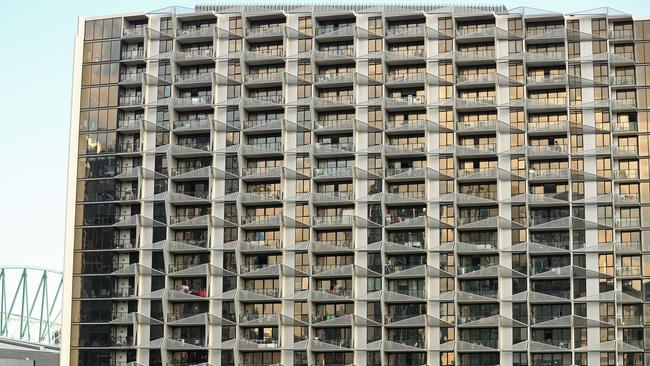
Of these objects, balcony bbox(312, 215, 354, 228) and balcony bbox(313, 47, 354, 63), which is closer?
balcony bbox(312, 215, 354, 228)

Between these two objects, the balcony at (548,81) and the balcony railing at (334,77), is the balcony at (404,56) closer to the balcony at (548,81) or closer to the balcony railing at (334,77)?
the balcony railing at (334,77)

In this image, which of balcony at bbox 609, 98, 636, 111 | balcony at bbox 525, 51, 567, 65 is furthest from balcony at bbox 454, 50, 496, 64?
balcony at bbox 609, 98, 636, 111

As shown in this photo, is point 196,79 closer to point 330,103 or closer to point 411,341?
point 330,103

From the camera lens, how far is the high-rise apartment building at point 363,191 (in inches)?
4306

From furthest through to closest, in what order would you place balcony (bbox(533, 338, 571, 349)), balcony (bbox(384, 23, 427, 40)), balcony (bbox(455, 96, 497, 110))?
1. balcony (bbox(384, 23, 427, 40))
2. balcony (bbox(455, 96, 497, 110))
3. balcony (bbox(533, 338, 571, 349))

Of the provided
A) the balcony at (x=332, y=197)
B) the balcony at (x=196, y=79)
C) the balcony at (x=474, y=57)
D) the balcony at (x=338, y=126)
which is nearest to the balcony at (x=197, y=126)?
the balcony at (x=196, y=79)

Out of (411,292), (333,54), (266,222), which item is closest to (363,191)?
(266,222)

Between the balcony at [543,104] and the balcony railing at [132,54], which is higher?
the balcony railing at [132,54]

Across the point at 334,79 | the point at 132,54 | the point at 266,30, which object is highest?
the point at 266,30

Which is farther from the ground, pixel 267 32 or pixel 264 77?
pixel 267 32

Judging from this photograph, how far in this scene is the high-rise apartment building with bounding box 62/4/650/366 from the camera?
359 ft

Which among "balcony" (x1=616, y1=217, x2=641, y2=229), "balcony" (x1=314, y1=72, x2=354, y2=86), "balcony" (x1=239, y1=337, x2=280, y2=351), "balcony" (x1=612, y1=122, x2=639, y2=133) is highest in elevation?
"balcony" (x1=314, y1=72, x2=354, y2=86)

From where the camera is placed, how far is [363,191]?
11325cm

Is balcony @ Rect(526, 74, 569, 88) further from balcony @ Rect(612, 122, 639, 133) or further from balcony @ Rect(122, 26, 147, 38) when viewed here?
balcony @ Rect(122, 26, 147, 38)
